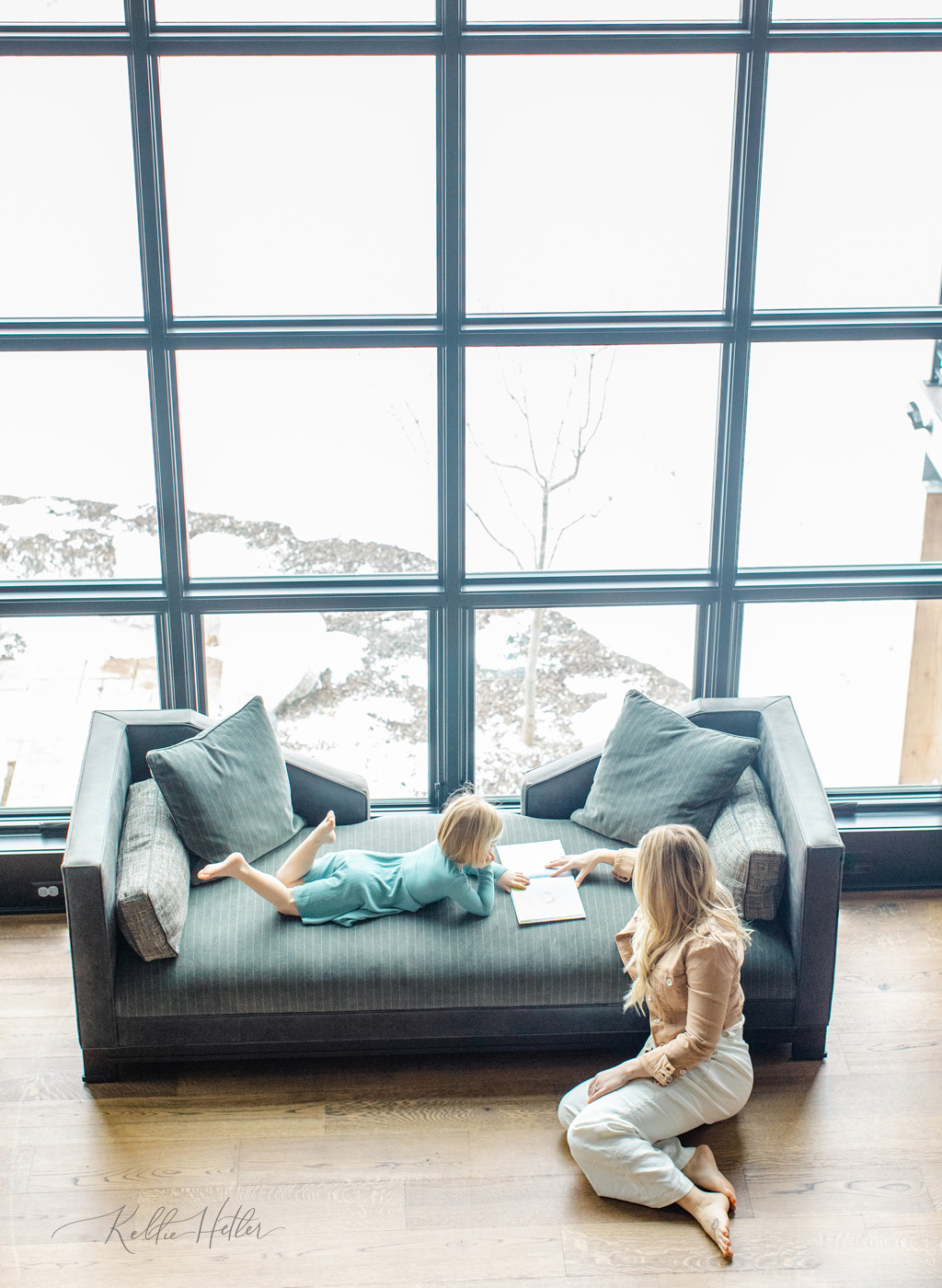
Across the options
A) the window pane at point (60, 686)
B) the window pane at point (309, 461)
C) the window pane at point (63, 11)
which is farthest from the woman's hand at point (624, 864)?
the window pane at point (63, 11)

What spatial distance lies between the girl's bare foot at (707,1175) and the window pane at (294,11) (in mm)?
3243

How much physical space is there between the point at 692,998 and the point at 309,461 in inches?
80.3

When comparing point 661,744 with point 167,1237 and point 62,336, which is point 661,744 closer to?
point 167,1237

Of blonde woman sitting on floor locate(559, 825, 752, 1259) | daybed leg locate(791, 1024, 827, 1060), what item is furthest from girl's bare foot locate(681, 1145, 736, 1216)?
daybed leg locate(791, 1024, 827, 1060)

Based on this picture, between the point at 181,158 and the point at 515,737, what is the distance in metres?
2.15

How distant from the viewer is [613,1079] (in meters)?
2.94

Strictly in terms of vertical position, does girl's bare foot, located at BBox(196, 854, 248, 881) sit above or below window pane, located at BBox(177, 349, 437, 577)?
below

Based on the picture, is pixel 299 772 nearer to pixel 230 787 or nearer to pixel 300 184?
pixel 230 787

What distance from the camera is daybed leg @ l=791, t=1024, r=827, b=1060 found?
129 inches

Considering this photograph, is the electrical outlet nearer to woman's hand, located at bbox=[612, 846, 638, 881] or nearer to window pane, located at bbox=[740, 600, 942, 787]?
woman's hand, located at bbox=[612, 846, 638, 881]

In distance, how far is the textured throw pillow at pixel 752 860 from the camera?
3236mm

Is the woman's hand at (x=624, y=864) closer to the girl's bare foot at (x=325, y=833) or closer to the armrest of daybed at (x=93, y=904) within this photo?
the girl's bare foot at (x=325, y=833)

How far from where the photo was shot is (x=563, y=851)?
3.57 m

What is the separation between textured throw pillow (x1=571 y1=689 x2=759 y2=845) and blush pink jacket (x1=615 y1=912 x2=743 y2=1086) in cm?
68
